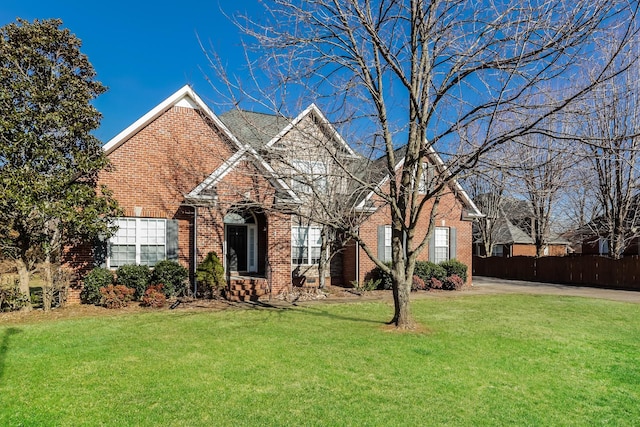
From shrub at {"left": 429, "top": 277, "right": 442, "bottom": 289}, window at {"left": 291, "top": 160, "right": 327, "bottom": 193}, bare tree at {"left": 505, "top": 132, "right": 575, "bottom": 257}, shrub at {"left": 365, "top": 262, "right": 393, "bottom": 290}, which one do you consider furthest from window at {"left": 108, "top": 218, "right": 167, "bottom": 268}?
bare tree at {"left": 505, "top": 132, "right": 575, "bottom": 257}

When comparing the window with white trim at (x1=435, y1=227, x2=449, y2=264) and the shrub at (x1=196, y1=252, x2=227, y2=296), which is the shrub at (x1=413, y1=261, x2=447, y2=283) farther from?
the shrub at (x1=196, y1=252, x2=227, y2=296)

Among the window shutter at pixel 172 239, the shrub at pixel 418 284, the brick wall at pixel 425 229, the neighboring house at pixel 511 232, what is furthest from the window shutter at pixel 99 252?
the neighboring house at pixel 511 232

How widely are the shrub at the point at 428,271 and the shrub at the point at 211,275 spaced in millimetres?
8379

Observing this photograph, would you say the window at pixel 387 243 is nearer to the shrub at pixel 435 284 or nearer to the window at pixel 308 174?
the shrub at pixel 435 284

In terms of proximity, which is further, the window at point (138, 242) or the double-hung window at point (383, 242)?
the double-hung window at point (383, 242)

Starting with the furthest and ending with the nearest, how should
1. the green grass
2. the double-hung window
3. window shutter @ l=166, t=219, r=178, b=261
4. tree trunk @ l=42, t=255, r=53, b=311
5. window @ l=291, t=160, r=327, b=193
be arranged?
the double-hung window < window shutter @ l=166, t=219, r=178, b=261 < tree trunk @ l=42, t=255, r=53, b=311 < window @ l=291, t=160, r=327, b=193 < the green grass

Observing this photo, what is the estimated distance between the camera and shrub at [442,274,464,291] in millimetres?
18766

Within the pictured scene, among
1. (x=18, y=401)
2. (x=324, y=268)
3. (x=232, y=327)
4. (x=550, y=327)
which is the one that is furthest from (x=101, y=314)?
(x=550, y=327)

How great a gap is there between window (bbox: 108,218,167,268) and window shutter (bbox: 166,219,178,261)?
6.2 inches

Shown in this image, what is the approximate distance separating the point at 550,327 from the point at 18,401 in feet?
35.0

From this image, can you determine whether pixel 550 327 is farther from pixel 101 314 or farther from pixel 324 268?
pixel 101 314

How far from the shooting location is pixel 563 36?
6820 millimetres

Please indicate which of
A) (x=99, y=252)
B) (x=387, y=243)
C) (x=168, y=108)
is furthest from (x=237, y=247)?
(x=387, y=243)

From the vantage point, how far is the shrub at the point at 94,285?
511 inches
